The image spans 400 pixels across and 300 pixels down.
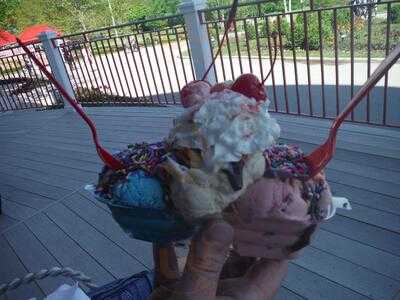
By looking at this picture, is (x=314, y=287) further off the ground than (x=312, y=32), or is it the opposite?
(x=314, y=287)

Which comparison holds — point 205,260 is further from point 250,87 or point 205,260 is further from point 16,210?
point 16,210

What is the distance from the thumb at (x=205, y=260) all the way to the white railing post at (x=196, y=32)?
3064mm

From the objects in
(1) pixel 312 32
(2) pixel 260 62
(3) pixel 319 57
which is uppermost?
(2) pixel 260 62

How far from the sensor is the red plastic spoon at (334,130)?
67 cm

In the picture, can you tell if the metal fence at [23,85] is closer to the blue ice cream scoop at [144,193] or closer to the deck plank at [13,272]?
the deck plank at [13,272]

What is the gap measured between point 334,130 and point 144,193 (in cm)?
32

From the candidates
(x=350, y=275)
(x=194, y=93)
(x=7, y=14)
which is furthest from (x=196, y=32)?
(x=7, y=14)

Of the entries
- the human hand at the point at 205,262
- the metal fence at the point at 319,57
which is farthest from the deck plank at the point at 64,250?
the metal fence at the point at 319,57

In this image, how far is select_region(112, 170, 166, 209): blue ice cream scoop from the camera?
2.18 feet

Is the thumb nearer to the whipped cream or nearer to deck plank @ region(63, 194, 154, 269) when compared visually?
the whipped cream

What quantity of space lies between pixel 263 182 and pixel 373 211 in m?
1.50

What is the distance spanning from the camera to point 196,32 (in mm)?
3742

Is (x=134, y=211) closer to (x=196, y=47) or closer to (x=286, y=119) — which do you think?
(x=286, y=119)

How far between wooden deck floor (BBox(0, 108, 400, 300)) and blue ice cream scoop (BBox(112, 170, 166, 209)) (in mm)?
1057
